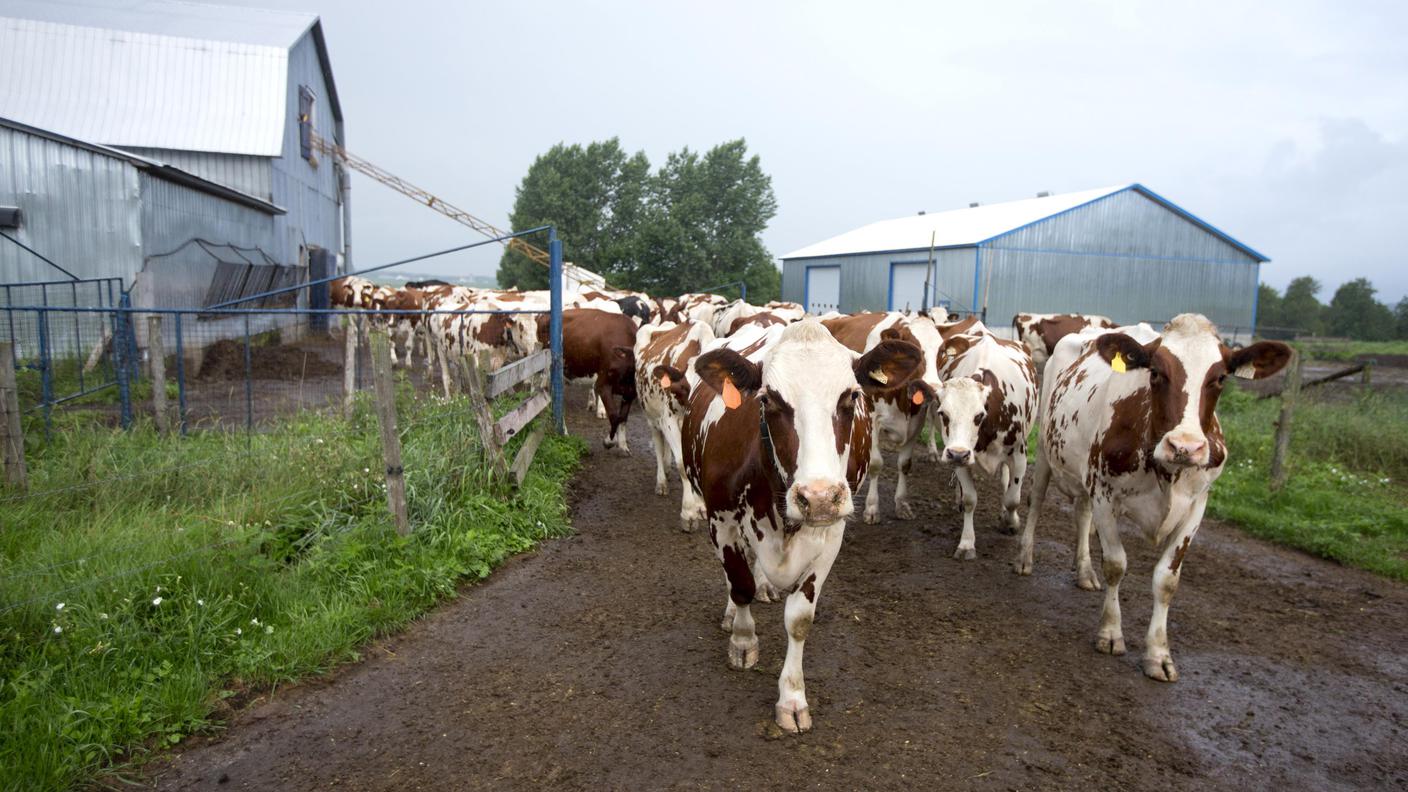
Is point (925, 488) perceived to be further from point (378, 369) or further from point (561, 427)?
point (378, 369)

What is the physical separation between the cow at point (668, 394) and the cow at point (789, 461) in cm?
221

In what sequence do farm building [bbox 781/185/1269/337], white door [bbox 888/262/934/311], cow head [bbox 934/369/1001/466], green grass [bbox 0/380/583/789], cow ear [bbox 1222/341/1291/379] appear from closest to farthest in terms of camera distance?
green grass [bbox 0/380/583/789] < cow ear [bbox 1222/341/1291/379] < cow head [bbox 934/369/1001/466] < farm building [bbox 781/185/1269/337] < white door [bbox 888/262/934/311]

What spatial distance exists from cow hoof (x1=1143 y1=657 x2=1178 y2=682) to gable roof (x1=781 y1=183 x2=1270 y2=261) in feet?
77.8

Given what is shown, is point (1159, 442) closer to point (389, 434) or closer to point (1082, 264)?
point (389, 434)

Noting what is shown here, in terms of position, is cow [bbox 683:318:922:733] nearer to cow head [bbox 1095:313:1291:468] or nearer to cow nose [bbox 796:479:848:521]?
cow nose [bbox 796:479:848:521]

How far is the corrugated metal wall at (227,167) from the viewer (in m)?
21.8

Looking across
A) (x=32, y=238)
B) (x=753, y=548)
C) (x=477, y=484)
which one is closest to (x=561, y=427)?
(x=477, y=484)

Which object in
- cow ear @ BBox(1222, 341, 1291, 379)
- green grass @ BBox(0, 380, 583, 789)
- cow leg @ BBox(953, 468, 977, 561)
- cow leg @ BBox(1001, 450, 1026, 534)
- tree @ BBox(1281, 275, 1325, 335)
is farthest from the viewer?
tree @ BBox(1281, 275, 1325, 335)

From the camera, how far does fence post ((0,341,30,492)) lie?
17.7ft

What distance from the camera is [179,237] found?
56.4 feet

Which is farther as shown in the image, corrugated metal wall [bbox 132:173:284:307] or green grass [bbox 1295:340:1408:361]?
green grass [bbox 1295:340:1408:361]

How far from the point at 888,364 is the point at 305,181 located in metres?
28.2

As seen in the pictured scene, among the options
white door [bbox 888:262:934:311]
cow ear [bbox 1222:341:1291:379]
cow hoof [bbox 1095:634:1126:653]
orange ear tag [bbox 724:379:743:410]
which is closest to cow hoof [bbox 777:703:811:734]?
orange ear tag [bbox 724:379:743:410]

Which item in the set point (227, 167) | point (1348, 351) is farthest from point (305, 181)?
point (1348, 351)
